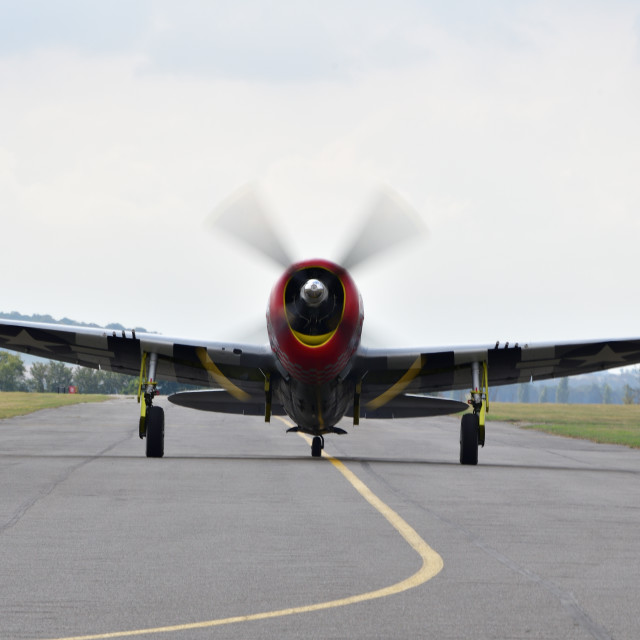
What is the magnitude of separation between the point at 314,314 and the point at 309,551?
8.75 m

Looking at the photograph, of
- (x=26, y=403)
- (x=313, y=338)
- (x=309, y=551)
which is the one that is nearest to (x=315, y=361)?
(x=313, y=338)

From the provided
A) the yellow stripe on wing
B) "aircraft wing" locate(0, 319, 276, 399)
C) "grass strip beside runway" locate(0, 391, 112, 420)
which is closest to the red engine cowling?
"aircraft wing" locate(0, 319, 276, 399)

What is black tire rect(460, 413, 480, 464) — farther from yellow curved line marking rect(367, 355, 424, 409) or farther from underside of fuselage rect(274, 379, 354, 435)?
underside of fuselage rect(274, 379, 354, 435)

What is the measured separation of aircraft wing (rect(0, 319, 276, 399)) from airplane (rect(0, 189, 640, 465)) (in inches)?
1.0

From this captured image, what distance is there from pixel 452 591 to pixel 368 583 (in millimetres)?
571

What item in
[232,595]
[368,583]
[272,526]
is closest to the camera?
[232,595]

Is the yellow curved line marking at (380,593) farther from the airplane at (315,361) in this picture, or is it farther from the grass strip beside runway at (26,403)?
the grass strip beside runway at (26,403)

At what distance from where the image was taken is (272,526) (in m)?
10.2

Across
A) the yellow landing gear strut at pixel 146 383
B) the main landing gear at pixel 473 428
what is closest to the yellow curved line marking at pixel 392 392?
the main landing gear at pixel 473 428

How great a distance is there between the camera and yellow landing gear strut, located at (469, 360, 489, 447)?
768 inches

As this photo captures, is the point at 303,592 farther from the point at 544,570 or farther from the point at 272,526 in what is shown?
the point at 272,526

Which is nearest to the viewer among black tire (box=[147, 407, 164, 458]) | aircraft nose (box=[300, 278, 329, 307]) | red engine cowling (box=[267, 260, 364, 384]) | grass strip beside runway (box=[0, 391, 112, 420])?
aircraft nose (box=[300, 278, 329, 307])

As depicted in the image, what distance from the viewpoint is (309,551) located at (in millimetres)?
8648

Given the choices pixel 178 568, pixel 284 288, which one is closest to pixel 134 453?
pixel 284 288
